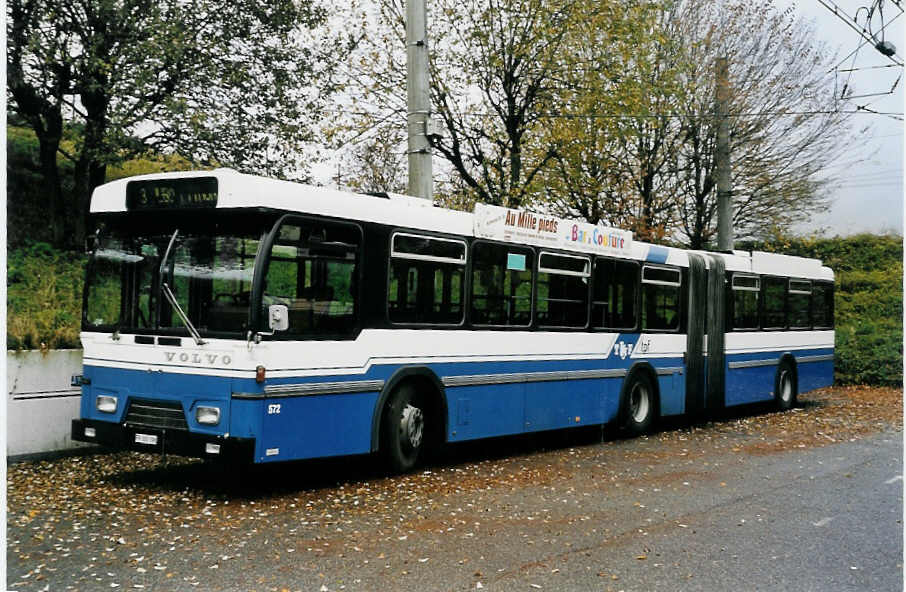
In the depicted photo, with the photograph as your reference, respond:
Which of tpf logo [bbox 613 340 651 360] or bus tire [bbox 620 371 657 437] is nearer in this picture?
tpf logo [bbox 613 340 651 360]

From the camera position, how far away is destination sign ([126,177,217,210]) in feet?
30.9

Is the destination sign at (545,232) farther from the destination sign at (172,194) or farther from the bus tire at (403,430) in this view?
the destination sign at (172,194)

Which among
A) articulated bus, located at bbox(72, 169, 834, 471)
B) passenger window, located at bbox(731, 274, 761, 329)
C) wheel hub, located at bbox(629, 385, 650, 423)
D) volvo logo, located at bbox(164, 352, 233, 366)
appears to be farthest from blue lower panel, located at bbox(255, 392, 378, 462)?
passenger window, located at bbox(731, 274, 761, 329)

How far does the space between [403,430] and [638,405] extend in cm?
593

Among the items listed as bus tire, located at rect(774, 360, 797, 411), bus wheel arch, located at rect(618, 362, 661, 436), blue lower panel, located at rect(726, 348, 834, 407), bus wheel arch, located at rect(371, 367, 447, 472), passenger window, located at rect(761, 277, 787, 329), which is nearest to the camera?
bus wheel arch, located at rect(371, 367, 447, 472)

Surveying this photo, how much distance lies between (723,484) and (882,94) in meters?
11.8

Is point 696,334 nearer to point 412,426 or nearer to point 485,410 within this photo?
point 485,410

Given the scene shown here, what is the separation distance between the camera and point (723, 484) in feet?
35.6

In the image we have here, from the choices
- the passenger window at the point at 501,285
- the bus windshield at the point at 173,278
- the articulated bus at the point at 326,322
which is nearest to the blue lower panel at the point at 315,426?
the articulated bus at the point at 326,322

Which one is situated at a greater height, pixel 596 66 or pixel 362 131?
pixel 596 66

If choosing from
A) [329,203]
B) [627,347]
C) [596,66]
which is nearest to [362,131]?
[596,66]

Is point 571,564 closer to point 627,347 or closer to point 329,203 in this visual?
point 329,203

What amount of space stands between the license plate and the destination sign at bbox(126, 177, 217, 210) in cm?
216

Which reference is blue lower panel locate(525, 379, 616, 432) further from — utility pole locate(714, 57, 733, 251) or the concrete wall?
utility pole locate(714, 57, 733, 251)
